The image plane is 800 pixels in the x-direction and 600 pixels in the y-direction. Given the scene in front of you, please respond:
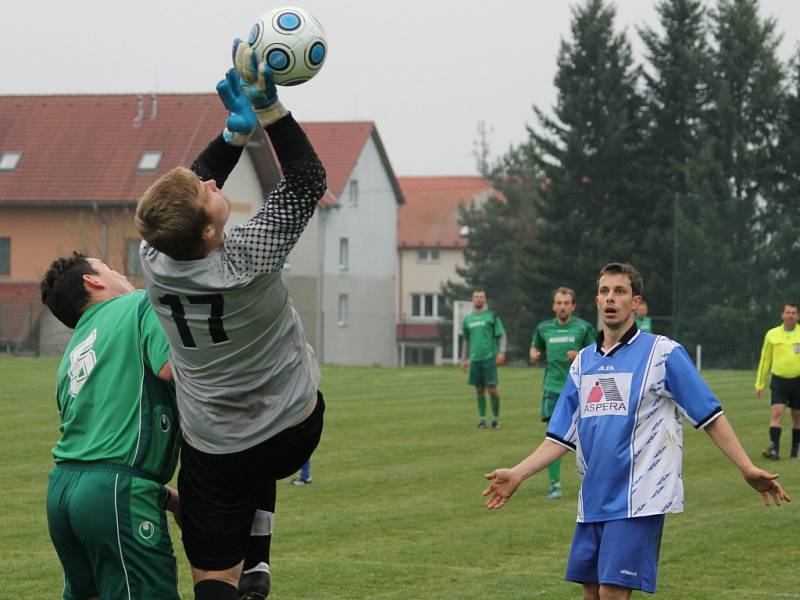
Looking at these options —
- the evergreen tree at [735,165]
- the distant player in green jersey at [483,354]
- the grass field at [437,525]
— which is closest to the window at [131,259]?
the evergreen tree at [735,165]

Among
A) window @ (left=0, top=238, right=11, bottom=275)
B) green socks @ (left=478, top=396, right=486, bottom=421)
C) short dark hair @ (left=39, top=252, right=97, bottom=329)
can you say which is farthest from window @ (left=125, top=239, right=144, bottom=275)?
short dark hair @ (left=39, top=252, right=97, bottom=329)

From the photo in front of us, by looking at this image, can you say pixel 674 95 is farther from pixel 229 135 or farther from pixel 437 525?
pixel 229 135

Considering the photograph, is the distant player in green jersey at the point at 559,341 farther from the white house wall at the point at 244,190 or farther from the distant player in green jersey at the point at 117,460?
the white house wall at the point at 244,190

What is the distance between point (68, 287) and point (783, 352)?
542 inches

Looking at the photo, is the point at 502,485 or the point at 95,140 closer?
the point at 502,485

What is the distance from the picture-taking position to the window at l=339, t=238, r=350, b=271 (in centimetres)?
5719

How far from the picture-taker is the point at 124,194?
156ft

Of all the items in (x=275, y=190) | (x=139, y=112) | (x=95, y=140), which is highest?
(x=139, y=112)

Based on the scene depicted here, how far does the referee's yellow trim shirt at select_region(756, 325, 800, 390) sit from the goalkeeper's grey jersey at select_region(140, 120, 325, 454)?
535 inches

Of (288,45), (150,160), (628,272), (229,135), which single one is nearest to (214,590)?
(229,135)

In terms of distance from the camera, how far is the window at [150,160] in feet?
159

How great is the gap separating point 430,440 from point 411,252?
61676 mm

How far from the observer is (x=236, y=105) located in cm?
423

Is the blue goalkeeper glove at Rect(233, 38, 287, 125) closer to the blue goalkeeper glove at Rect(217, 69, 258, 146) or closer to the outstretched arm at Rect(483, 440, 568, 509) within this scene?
the blue goalkeeper glove at Rect(217, 69, 258, 146)
